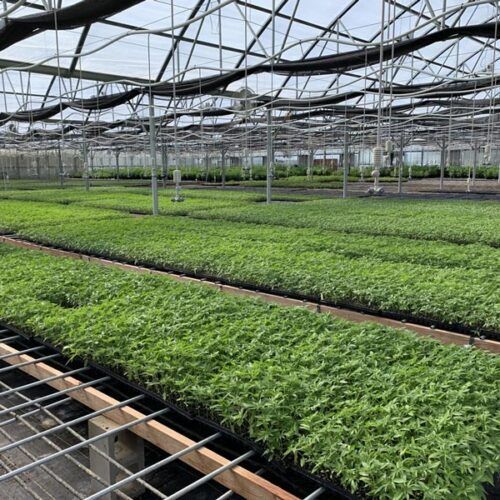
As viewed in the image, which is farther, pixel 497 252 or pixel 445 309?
pixel 497 252

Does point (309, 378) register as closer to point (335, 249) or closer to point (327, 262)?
point (327, 262)

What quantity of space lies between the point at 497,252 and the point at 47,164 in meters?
38.7

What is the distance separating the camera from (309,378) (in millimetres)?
2871

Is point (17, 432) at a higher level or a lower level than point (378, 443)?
lower

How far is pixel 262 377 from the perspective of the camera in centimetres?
290

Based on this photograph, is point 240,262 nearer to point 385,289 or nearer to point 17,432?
point 385,289

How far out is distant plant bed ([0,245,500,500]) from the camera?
217 centimetres

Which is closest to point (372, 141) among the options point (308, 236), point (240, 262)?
point (308, 236)

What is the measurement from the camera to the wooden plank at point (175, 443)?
7.32 ft

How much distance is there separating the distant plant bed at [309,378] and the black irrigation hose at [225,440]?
0.12ft

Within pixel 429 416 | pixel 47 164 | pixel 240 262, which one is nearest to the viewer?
pixel 429 416

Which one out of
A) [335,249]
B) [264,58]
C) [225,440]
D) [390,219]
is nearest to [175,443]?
[225,440]

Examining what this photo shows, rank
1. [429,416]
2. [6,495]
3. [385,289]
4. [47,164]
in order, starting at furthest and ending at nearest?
[47,164] < [385,289] < [6,495] < [429,416]

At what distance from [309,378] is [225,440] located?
58cm
